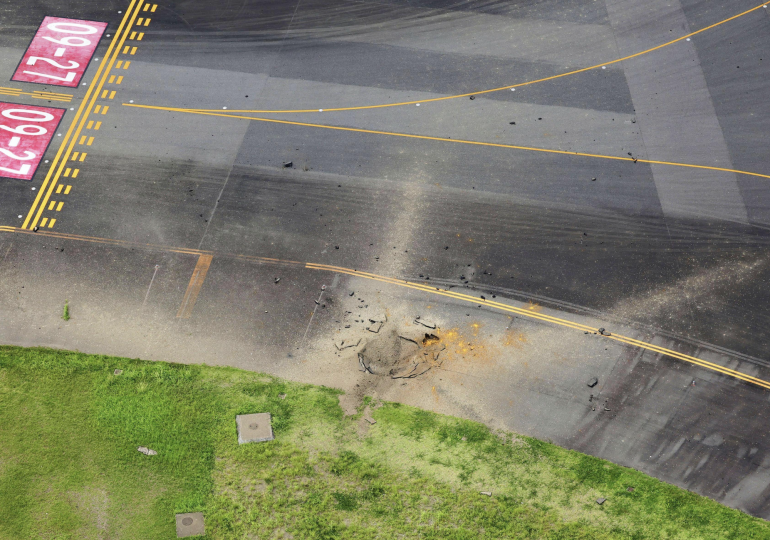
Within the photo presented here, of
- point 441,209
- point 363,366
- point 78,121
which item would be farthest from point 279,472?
point 78,121

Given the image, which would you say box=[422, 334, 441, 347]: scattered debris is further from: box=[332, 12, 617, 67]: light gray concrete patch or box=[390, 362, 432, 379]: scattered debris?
box=[332, 12, 617, 67]: light gray concrete patch

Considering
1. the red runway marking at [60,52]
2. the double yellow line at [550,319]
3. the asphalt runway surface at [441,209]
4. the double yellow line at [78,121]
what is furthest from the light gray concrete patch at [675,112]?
the red runway marking at [60,52]

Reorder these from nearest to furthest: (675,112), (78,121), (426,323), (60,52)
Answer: (426,323)
(78,121)
(675,112)
(60,52)

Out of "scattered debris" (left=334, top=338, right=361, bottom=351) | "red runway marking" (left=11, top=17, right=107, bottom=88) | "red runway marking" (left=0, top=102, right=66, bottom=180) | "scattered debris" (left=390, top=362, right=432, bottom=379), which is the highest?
"red runway marking" (left=11, top=17, right=107, bottom=88)

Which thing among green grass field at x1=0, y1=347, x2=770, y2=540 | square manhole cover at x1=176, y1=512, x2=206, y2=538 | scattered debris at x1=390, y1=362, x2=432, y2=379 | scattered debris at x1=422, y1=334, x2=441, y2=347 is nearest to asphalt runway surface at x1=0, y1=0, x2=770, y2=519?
scattered debris at x1=422, y1=334, x2=441, y2=347

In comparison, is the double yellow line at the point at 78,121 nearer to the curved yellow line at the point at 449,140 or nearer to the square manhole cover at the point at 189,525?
the curved yellow line at the point at 449,140

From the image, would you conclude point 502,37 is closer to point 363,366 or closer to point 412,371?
point 412,371

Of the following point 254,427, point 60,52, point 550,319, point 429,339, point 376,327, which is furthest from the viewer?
point 60,52
